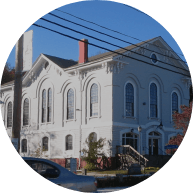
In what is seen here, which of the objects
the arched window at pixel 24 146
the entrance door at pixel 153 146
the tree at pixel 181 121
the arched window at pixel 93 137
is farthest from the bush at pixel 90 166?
the tree at pixel 181 121

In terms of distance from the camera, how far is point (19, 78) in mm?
9031

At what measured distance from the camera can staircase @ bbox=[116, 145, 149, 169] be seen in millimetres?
7884

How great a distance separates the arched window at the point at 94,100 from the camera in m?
8.08

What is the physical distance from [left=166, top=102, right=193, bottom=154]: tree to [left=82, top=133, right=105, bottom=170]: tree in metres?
2.04

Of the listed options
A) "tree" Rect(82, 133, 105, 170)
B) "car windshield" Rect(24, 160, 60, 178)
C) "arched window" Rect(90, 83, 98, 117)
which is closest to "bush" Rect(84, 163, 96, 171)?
"tree" Rect(82, 133, 105, 170)

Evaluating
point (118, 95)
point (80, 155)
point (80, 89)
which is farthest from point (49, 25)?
point (80, 155)

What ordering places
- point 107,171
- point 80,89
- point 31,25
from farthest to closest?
point 31,25
point 80,89
point 107,171

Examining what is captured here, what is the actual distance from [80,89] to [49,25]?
6.14ft

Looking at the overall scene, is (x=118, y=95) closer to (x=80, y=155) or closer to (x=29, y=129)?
(x=80, y=155)

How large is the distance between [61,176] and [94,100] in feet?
6.56

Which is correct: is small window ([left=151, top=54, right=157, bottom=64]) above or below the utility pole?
above

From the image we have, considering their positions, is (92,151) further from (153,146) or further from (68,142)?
(153,146)

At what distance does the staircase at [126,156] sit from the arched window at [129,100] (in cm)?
80

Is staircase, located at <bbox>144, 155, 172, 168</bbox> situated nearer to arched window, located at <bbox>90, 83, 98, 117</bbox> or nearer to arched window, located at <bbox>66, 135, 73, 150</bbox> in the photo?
arched window, located at <bbox>90, 83, 98, 117</bbox>
